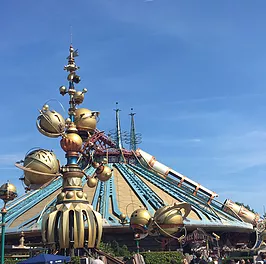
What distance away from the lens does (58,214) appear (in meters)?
15.3

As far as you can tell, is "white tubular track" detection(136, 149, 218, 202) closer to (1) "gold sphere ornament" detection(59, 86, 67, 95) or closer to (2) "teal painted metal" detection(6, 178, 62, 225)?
(2) "teal painted metal" detection(6, 178, 62, 225)

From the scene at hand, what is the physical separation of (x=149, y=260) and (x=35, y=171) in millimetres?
6055

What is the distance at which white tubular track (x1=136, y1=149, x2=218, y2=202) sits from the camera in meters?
36.4

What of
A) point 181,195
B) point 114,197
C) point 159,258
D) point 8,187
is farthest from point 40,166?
point 181,195

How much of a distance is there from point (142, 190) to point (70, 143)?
16603 millimetres

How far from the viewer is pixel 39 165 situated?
16.0m

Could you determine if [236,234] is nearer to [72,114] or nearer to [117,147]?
[117,147]

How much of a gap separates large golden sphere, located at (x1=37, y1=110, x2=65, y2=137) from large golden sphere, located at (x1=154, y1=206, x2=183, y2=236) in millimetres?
5798

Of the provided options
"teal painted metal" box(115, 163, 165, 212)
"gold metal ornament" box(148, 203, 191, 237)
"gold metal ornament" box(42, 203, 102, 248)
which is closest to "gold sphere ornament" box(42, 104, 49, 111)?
"gold metal ornament" box(42, 203, 102, 248)

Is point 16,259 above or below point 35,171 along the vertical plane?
below

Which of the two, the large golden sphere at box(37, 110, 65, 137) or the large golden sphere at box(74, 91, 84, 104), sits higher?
the large golden sphere at box(74, 91, 84, 104)

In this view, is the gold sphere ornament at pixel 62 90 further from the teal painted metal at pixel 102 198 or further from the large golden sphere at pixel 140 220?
the teal painted metal at pixel 102 198

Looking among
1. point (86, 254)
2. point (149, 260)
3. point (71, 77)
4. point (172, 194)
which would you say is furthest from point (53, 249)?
point (172, 194)

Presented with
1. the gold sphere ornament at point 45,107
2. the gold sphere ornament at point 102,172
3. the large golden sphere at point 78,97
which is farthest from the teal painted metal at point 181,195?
the gold sphere ornament at point 45,107
